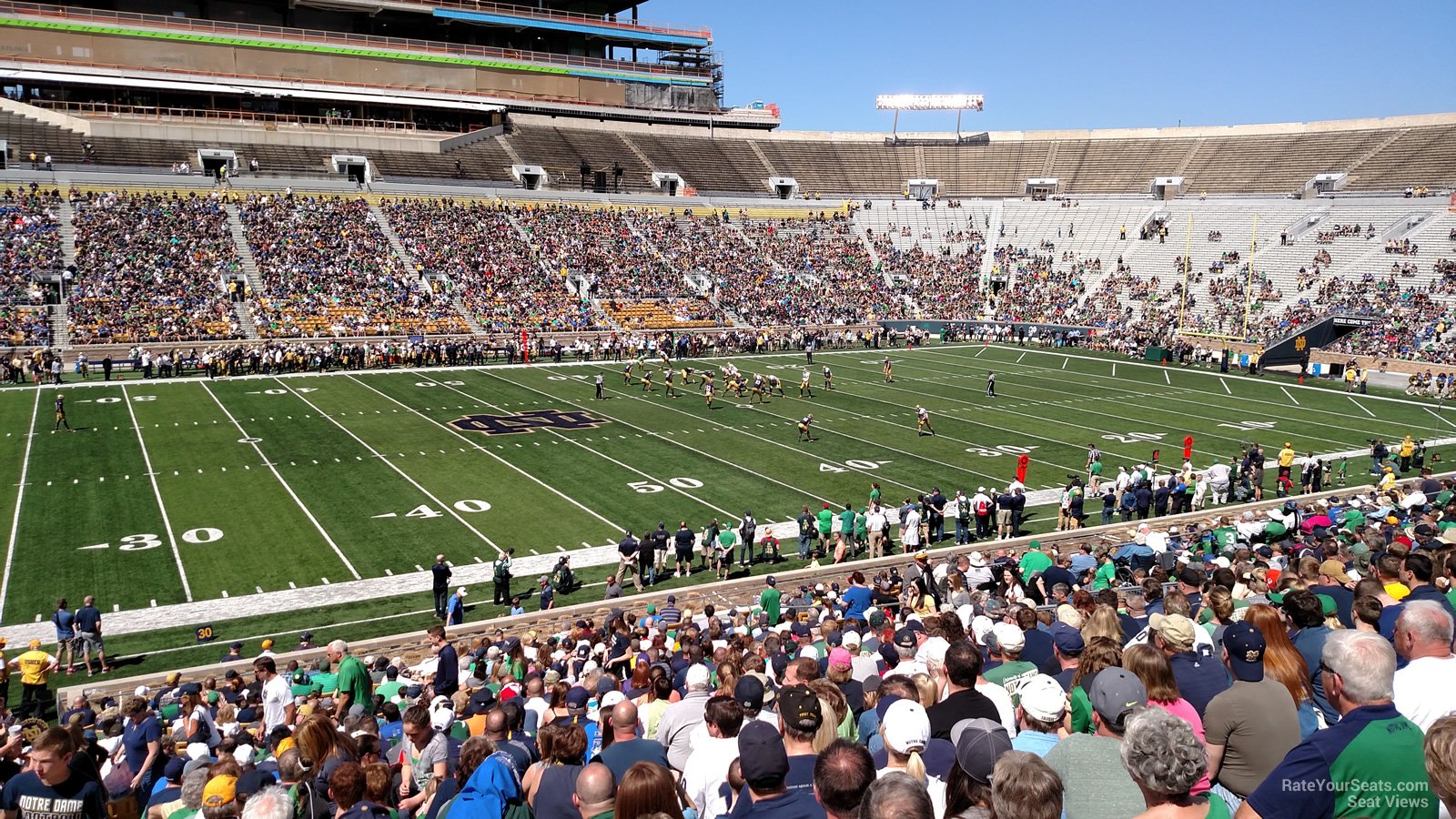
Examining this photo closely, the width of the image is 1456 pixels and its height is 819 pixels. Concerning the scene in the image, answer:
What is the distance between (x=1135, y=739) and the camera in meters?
4.01

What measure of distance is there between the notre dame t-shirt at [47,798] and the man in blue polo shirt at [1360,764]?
603 centimetres

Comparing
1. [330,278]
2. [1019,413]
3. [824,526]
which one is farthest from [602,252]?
[824,526]

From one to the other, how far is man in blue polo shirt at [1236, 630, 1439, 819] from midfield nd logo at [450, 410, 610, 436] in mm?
28586

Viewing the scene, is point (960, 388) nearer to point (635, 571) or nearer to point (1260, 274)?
point (635, 571)

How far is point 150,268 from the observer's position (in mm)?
47531

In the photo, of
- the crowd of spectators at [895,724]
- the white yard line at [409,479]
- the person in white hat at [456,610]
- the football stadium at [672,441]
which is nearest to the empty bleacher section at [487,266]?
the football stadium at [672,441]

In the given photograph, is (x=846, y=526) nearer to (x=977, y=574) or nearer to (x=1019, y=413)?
(x=977, y=574)

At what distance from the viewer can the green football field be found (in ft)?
67.3

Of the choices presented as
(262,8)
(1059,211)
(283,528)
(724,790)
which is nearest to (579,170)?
(262,8)

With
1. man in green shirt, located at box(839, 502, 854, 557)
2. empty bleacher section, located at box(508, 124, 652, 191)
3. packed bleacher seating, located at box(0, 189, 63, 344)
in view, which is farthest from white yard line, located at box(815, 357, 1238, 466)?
empty bleacher section, located at box(508, 124, 652, 191)

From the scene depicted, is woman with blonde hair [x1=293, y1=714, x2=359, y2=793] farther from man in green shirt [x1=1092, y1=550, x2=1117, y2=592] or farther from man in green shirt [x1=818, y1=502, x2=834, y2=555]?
man in green shirt [x1=818, y1=502, x2=834, y2=555]

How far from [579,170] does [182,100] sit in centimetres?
2649

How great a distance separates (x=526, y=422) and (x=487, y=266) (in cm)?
2641

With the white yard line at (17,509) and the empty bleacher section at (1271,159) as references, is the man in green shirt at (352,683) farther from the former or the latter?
the empty bleacher section at (1271,159)
